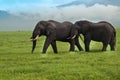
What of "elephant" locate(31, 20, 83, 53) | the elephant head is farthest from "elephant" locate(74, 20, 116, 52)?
the elephant head

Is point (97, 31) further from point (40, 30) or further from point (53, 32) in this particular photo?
point (40, 30)

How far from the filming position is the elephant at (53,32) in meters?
24.4

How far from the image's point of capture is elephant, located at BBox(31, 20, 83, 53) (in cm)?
2444

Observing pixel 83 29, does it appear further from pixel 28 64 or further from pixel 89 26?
pixel 28 64

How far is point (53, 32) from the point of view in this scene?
24859 mm

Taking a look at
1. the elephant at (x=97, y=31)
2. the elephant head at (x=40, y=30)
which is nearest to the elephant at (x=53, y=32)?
the elephant head at (x=40, y=30)

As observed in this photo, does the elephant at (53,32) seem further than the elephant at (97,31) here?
No

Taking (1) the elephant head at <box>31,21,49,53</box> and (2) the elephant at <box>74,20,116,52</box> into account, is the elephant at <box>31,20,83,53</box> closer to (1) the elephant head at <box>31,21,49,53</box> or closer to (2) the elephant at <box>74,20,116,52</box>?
(1) the elephant head at <box>31,21,49,53</box>

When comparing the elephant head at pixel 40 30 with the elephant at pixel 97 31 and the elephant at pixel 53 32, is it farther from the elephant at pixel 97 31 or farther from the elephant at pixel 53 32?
the elephant at pixel 97 31

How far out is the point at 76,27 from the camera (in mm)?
26359

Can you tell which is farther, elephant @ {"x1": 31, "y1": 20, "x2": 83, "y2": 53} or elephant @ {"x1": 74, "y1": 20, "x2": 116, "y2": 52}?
elephant @ {"x1": 74, "y1": 20, "x2": 116, "y2": 52}

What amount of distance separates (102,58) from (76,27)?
713 centimetres

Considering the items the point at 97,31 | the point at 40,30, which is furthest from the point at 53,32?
the point at 97,31

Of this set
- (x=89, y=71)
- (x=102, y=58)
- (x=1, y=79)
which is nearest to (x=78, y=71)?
(x=89, y=71)
